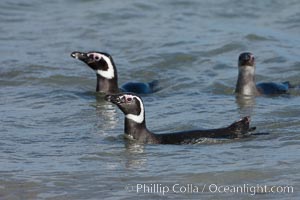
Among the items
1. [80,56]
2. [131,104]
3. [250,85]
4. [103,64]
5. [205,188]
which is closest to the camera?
[205,188]

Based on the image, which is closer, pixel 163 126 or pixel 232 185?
pixel 232 185

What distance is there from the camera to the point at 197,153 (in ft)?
39.2

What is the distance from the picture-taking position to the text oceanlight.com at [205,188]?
10156 millimetres

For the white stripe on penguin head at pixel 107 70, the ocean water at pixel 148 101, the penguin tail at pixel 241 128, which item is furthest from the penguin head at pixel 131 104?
the white stripe on penguin head at pixel 107 70

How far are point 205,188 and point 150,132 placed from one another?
8.54ft

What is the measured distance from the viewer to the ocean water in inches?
417

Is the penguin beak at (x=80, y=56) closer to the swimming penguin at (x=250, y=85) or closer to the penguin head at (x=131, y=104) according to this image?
the swimming penguin at (x=250, y=85)

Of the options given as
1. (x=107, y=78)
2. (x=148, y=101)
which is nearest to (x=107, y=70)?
(x=107, y=78)

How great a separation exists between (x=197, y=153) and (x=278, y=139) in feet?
3.86

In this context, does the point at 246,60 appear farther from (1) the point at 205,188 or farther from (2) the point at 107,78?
(1) the point at 205,188

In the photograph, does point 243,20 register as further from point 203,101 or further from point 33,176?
point 33,176

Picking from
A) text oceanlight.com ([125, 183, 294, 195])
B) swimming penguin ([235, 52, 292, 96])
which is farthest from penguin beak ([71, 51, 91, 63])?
text oceanlight.com ([125, 183, 294, 195])

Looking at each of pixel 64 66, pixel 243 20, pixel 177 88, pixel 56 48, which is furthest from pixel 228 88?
pixel 243 20

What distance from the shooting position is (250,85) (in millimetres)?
16547
